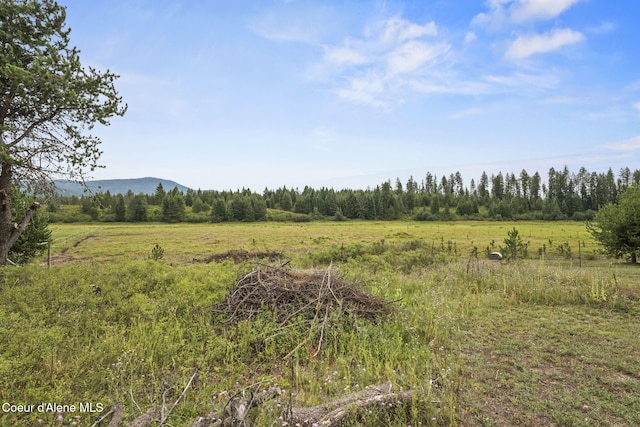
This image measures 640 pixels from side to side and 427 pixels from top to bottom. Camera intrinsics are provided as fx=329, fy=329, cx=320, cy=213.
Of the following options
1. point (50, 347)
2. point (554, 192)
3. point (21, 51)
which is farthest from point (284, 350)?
point (554, 192)

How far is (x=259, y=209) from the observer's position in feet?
340

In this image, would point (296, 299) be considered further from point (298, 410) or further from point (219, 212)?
point (219, 212)

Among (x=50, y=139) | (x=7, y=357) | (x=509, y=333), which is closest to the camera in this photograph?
(x=7, y=357)

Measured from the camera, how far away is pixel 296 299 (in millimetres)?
7398

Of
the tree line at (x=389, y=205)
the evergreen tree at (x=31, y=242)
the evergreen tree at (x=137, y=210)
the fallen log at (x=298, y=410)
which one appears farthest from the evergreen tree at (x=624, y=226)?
the evergreen tree at (x=137, y=210)

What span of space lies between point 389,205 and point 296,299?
10714cm

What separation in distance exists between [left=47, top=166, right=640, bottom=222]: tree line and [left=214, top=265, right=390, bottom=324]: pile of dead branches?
91628 millimetres

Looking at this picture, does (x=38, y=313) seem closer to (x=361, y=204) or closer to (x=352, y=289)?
(x=352, y=289)

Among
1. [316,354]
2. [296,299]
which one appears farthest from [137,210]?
[316,354]

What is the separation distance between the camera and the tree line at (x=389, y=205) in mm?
95375

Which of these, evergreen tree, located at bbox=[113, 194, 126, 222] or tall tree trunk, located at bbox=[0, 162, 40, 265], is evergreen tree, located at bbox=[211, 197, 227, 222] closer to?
evergreen tree, located at bbox=[113, 194, 126, 222]

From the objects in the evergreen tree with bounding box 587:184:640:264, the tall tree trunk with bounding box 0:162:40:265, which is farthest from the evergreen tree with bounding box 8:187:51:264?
the evergreen tree with bounding box 587:184:640:264

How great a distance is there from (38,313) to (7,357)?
2.16 m

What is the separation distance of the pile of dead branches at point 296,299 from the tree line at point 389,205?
91.6m
